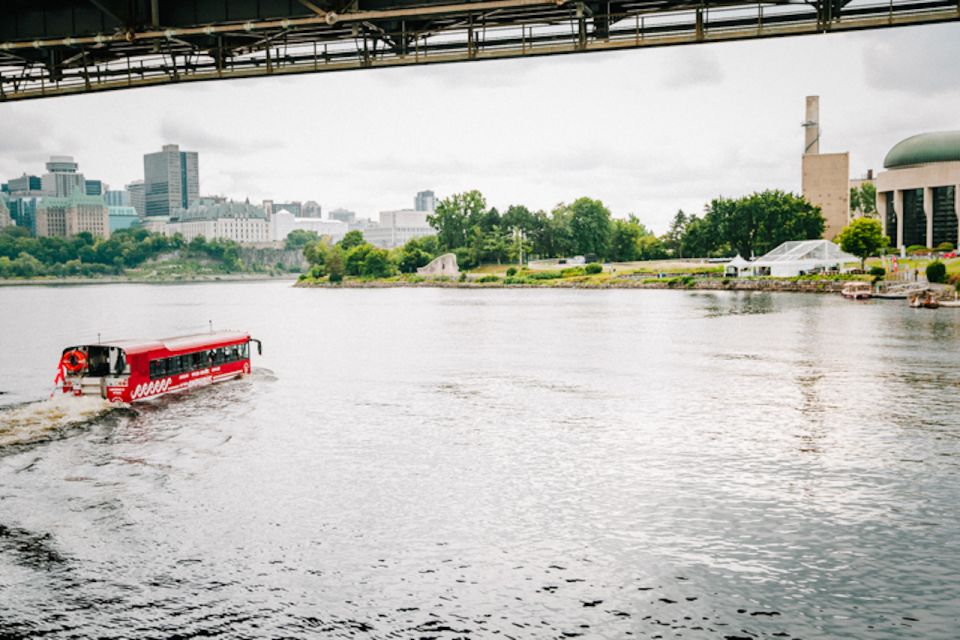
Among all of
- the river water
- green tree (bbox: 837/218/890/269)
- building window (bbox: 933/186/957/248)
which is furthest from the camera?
building window (bbox: 933/186/957/248)

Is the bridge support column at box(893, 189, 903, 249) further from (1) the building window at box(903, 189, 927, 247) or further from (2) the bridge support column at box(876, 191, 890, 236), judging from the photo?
(2) the bridge support column at box(876, 191, 890, 236)

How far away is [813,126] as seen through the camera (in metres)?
196

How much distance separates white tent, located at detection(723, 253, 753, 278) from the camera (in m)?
156

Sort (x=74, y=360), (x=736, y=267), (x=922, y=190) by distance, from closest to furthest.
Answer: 1. (x=74, y=360)
2. (x=736, y=267)
3. (x=922, y=190)

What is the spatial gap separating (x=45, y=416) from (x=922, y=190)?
176328 millimetres

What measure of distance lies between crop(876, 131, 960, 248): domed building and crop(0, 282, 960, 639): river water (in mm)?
136140

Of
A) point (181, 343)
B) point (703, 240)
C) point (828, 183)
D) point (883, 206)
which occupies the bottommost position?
point (181, 343)

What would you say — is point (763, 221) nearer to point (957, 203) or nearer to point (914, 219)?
point (914, 219)

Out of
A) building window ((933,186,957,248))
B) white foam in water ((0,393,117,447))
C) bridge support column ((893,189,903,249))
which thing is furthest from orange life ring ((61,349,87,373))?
bridge support column ((893,189,903,249))

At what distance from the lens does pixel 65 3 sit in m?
30.6

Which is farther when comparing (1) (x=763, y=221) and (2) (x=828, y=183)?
(2) (x=828, y=183)

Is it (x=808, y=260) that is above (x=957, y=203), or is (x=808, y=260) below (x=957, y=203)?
below

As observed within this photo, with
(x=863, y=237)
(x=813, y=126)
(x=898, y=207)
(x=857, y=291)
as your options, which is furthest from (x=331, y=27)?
(x=813, y=126)

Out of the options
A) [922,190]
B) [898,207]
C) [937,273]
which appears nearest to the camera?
[937,273]
